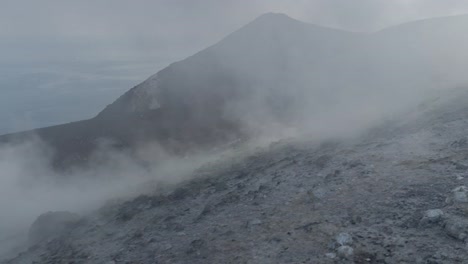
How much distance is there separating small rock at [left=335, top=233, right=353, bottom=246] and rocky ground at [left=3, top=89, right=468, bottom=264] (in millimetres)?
31

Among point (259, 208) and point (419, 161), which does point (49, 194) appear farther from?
point (419, 161)

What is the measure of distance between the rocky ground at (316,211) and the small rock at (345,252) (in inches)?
1.1

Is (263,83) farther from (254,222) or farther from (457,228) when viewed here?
(457,228)

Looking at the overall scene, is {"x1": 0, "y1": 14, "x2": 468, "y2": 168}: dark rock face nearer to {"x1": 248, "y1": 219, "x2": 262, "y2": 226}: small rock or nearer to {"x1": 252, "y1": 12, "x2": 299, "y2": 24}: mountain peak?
{"x1": 252, "y1": 12, "x2": 299, "y2": 24}: mountain peak

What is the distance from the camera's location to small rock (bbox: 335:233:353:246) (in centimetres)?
812

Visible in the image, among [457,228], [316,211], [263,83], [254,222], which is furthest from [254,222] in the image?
[263,83]

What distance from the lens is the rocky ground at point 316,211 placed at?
8078mm

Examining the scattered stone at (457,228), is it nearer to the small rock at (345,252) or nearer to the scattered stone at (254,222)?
the small rock at (345,252)

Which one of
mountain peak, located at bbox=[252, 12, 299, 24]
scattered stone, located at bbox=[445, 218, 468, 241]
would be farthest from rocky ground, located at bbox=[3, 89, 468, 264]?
mountain peak, located at bbox=[252, 12, 299, 24]

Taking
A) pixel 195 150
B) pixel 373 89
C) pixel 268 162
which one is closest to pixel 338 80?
pixel 373 89

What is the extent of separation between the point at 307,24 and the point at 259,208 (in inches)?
1677

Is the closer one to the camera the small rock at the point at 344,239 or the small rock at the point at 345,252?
the small rock at the point at 345,252

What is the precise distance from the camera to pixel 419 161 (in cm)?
1108

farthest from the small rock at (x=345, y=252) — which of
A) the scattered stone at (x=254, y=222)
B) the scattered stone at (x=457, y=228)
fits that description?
the scattered stone at (x=254, y=222)
